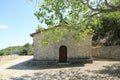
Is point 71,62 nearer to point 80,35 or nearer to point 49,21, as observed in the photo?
point 80,35

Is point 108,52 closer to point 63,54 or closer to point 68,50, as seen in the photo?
point 68,50

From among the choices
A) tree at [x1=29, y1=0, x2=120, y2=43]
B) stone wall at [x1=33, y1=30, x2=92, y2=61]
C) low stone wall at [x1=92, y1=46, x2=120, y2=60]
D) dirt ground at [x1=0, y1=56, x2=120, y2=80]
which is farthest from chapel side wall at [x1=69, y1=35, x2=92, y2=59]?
tree at [x1=29, y1=0, x2=120, y2=43]

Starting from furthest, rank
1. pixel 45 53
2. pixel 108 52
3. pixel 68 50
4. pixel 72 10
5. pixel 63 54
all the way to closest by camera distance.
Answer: pixel 108 52 → pixel 63 54 → pixel 68 50 → pixel 45 53 → pixel 72 10

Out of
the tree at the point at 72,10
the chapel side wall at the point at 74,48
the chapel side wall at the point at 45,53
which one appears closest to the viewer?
the tree at the point at 72,10

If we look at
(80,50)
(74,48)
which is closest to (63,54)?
(74,48)

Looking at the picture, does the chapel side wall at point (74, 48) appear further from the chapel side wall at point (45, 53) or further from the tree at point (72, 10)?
the tree at point (72, 10)

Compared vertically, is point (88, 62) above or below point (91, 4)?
below

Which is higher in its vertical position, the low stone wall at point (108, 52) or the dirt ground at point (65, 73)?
the low stone wall at point (108, 52)

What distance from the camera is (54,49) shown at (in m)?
28.7

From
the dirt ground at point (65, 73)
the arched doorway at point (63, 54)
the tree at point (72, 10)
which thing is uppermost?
the tree at point (72, 10)

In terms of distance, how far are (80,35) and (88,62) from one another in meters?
9.72

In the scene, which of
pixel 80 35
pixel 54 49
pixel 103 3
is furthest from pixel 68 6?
pixel 54 49

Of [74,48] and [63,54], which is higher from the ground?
[74,48]

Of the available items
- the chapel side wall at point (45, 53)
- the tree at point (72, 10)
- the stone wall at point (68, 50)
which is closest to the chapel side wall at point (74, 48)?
the stone wall at point (68, 50)
